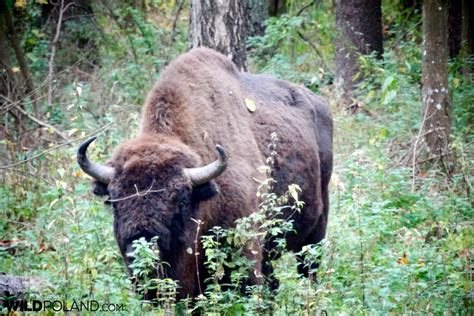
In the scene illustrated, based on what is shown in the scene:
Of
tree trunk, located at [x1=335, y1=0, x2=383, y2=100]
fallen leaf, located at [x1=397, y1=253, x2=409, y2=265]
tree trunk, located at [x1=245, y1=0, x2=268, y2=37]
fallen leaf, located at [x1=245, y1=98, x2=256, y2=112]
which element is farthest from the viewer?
tree trunk, located at [x1=245, y1=0, x2=268, y2=37]

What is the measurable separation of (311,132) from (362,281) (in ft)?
9.86

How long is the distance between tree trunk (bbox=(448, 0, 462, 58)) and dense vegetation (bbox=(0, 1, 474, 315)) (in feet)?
2.01

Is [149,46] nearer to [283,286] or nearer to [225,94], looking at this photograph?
[225,94]

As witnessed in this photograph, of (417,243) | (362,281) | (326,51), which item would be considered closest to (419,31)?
(326,51)

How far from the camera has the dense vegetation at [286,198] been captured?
6.47m

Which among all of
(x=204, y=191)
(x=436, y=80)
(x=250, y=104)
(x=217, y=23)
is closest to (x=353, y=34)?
(x=436, y=80)

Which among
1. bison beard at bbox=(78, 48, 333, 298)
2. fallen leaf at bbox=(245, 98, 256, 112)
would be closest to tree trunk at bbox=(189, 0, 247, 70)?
bison beard at bbox=(78, 48, 333, 298)

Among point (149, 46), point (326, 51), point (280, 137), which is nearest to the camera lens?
point (280, 137)

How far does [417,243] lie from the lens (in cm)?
832

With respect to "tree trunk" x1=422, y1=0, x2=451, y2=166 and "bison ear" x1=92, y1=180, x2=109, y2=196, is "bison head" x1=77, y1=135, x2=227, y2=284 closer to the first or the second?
"bison ear" x1=92, y1=180, x2=109, y2=196

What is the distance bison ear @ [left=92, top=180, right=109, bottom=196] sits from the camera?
22.9ft

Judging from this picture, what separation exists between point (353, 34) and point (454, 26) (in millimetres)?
1978

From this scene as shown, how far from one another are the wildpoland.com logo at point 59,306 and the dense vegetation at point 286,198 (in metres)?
0.08

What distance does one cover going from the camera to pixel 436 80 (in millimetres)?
10742
